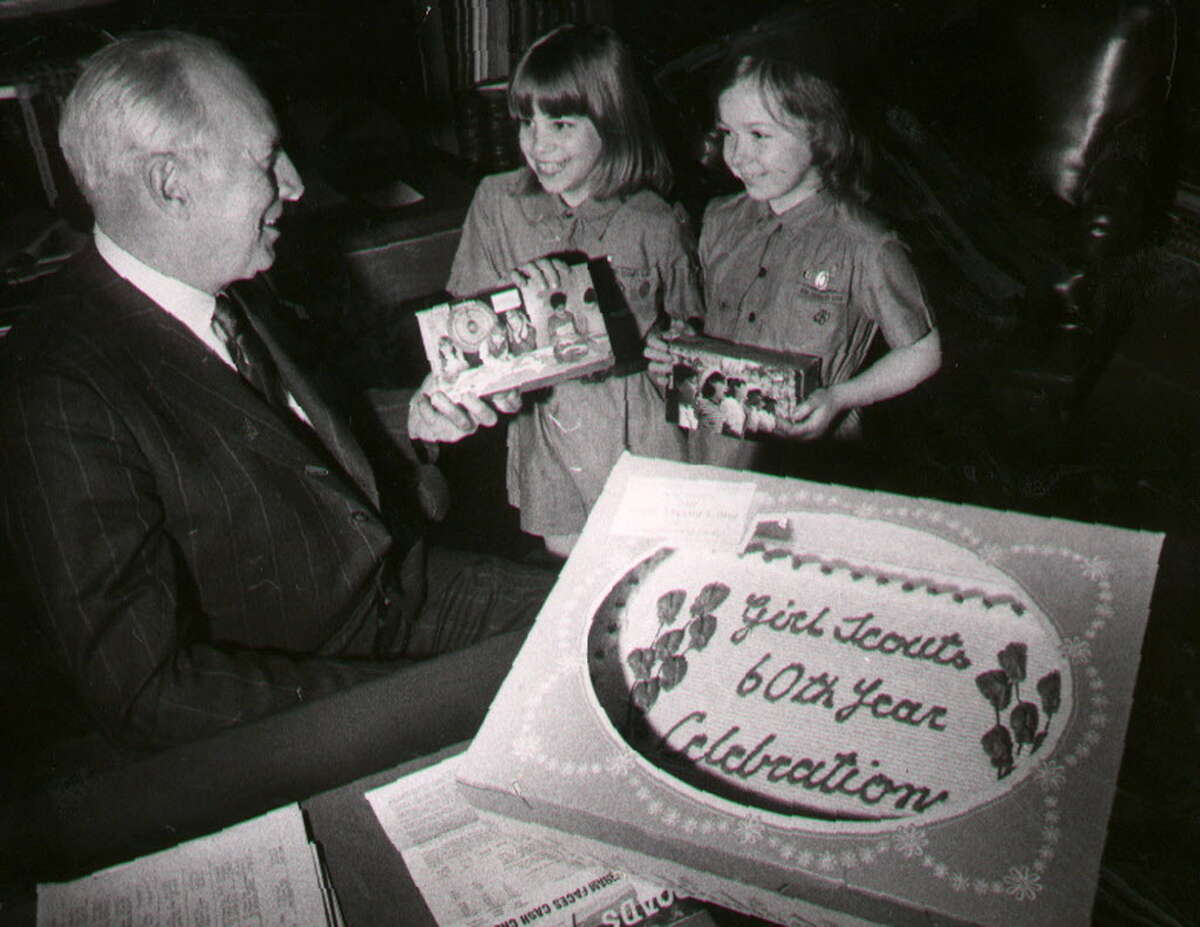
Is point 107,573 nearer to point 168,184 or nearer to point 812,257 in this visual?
point 168,184

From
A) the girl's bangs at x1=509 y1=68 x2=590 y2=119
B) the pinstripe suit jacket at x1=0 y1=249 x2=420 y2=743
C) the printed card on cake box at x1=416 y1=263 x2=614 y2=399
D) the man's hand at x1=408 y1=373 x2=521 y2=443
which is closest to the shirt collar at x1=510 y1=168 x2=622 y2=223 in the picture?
the girl's bangs at x1=509 y1=68 x2=590 y2=119

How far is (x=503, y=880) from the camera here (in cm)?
98

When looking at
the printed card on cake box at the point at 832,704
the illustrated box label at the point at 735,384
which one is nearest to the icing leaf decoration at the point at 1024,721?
the printed card on cake box at the point at 832,704

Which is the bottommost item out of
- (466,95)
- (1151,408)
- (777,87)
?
(1151,408)

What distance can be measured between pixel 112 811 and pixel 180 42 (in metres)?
1.19

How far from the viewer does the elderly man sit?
1.36 m

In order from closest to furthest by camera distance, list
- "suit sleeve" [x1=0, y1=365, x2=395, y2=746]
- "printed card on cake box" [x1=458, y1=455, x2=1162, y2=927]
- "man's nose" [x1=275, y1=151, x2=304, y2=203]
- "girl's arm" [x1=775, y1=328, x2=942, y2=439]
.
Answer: "printed card on cake box" [x1=458, y1=455, x2=1162, y2=927] → "suit sleeve" [x1=0, y1=365, x2=395, y2=746] → "man's nose" [x1=275, y1=151, x2=304, y2=203] → "girl's arm" [x1=775, y1=328, x2=942, y2=439]

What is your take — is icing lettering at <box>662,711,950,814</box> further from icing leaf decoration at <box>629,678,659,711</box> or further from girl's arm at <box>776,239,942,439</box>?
girl's arm at <box>776,239,942,439</box>

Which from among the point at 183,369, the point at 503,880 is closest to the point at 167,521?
the point at 183,369

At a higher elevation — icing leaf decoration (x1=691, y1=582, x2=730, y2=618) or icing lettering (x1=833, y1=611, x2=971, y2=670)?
icing lettering (x1=833, y1=611, x2=971, y2=670)

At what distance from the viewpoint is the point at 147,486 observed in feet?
4.76

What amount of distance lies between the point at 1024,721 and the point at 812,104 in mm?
1600

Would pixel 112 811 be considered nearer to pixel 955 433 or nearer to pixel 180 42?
pixel 180 42

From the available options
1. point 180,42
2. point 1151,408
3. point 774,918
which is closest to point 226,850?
point 774,918
